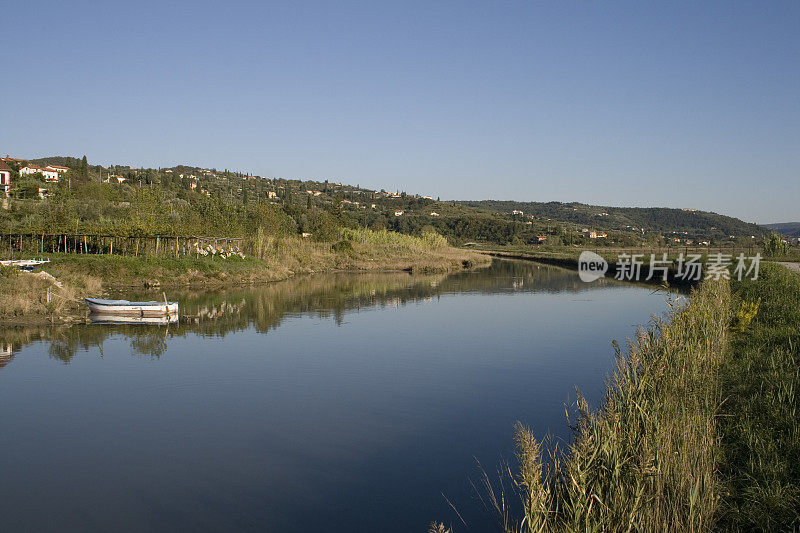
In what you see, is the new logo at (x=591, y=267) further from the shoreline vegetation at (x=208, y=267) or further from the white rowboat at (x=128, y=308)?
the white rowboat at (x=128, y=308)

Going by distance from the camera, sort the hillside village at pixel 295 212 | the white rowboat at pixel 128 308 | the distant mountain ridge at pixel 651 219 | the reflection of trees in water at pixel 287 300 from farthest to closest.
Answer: the distant mountain ridge at pixel 651 219
the hillside village at pixel 295 212
the white rowboat at pixel 128 308
the reflection of trees in water at pixel 287 300

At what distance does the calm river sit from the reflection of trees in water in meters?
0.16

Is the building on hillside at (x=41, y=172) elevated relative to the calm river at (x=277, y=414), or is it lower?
elevated

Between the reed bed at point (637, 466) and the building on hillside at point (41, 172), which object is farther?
the building on hillside at point (41, 172)

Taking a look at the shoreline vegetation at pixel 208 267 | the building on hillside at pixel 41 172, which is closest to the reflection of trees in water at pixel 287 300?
the shoreline vegetation at pixel 208 267

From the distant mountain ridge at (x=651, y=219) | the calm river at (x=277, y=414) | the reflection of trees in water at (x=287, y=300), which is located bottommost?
the reflection of trees in water at (x=287, y=300)

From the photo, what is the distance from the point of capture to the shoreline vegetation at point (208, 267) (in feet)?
64.1

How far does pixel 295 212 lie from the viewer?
69750 millimetres

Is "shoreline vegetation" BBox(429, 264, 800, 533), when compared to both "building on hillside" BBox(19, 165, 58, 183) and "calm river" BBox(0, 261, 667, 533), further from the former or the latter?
"building on hillside" BBox(19, 165, 58, 183)

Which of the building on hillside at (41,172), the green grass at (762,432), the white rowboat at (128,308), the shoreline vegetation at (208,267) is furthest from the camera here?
the building on hillside at (41,172)

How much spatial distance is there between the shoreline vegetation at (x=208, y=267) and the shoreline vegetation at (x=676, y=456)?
1710 cm

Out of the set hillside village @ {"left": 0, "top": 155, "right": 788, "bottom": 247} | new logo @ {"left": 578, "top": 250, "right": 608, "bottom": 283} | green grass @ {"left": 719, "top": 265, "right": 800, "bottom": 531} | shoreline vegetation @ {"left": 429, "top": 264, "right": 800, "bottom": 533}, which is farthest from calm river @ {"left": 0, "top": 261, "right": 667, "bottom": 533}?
new logo @ {"left": 578, "top": 250, "right": 608, "bottom": 283}

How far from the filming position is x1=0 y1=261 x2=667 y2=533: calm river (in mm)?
7262

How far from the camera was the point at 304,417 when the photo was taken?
34.3ft
